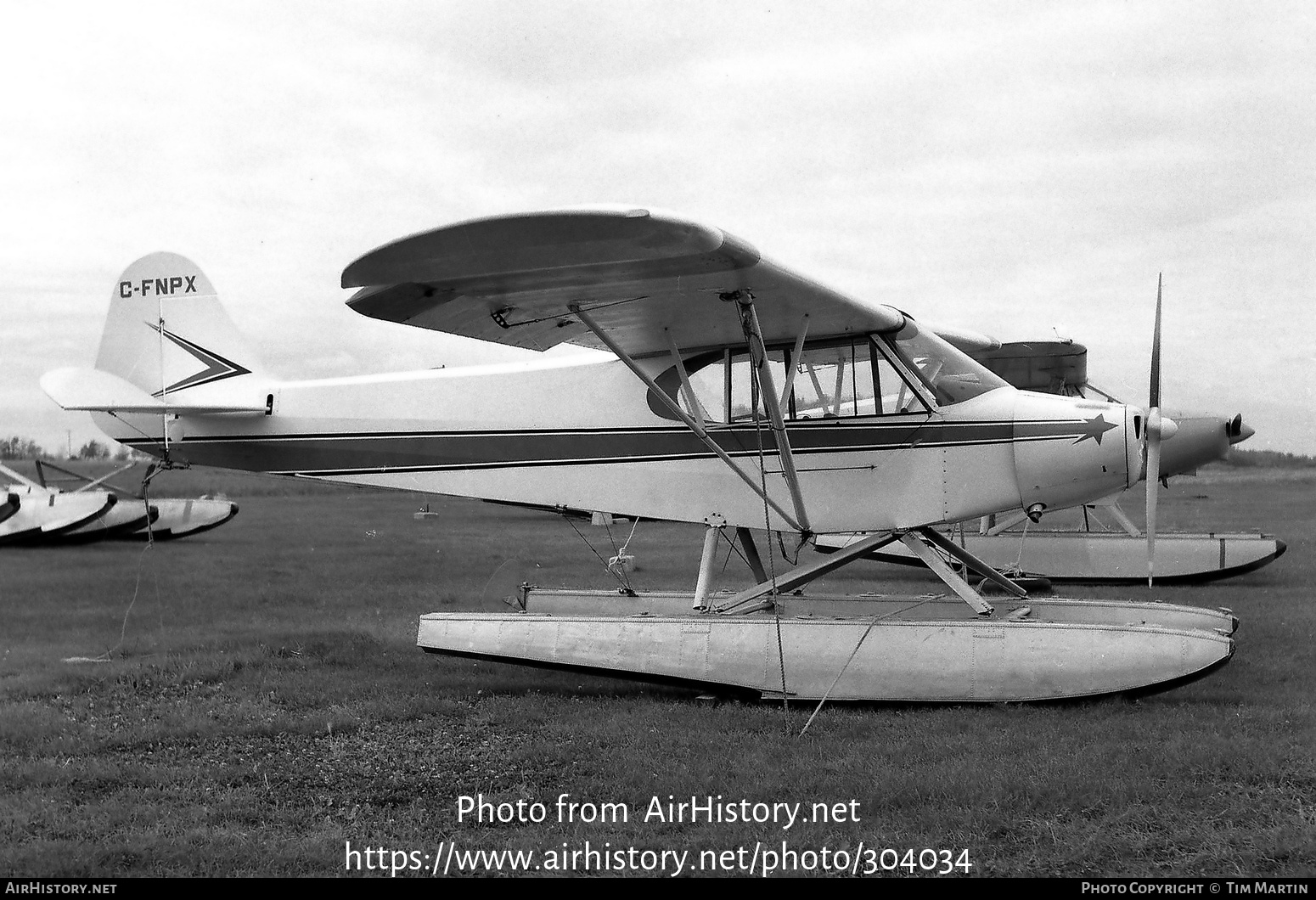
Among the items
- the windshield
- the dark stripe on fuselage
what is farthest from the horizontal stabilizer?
the windshield

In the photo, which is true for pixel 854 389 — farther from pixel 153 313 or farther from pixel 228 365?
pixel 153 313

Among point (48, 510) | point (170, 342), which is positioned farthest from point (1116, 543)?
point (48, 510)

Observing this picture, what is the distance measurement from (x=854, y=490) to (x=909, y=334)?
Answer: 4.00ft

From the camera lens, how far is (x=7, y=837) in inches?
164

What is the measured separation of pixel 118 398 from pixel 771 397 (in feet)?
19.7

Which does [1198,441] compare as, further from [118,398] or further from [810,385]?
[118,398]

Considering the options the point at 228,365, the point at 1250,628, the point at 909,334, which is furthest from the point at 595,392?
the point at 1250,628

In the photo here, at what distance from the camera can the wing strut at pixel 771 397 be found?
239 inches

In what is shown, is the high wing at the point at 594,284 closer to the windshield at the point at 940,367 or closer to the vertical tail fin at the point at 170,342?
the windshield at the point at 940,367

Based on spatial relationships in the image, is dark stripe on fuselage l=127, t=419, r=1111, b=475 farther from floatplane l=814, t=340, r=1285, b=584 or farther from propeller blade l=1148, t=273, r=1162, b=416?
floatplane l=814, t=340, r=1285, b=584

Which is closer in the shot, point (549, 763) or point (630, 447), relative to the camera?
point (549, 763)

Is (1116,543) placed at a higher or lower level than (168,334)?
lower

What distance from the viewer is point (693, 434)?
7.71 m

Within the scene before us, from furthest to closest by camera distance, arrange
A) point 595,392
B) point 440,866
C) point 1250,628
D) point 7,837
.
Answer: point 1250,628 < point 595,392 < point 7,837 < point 440,866
